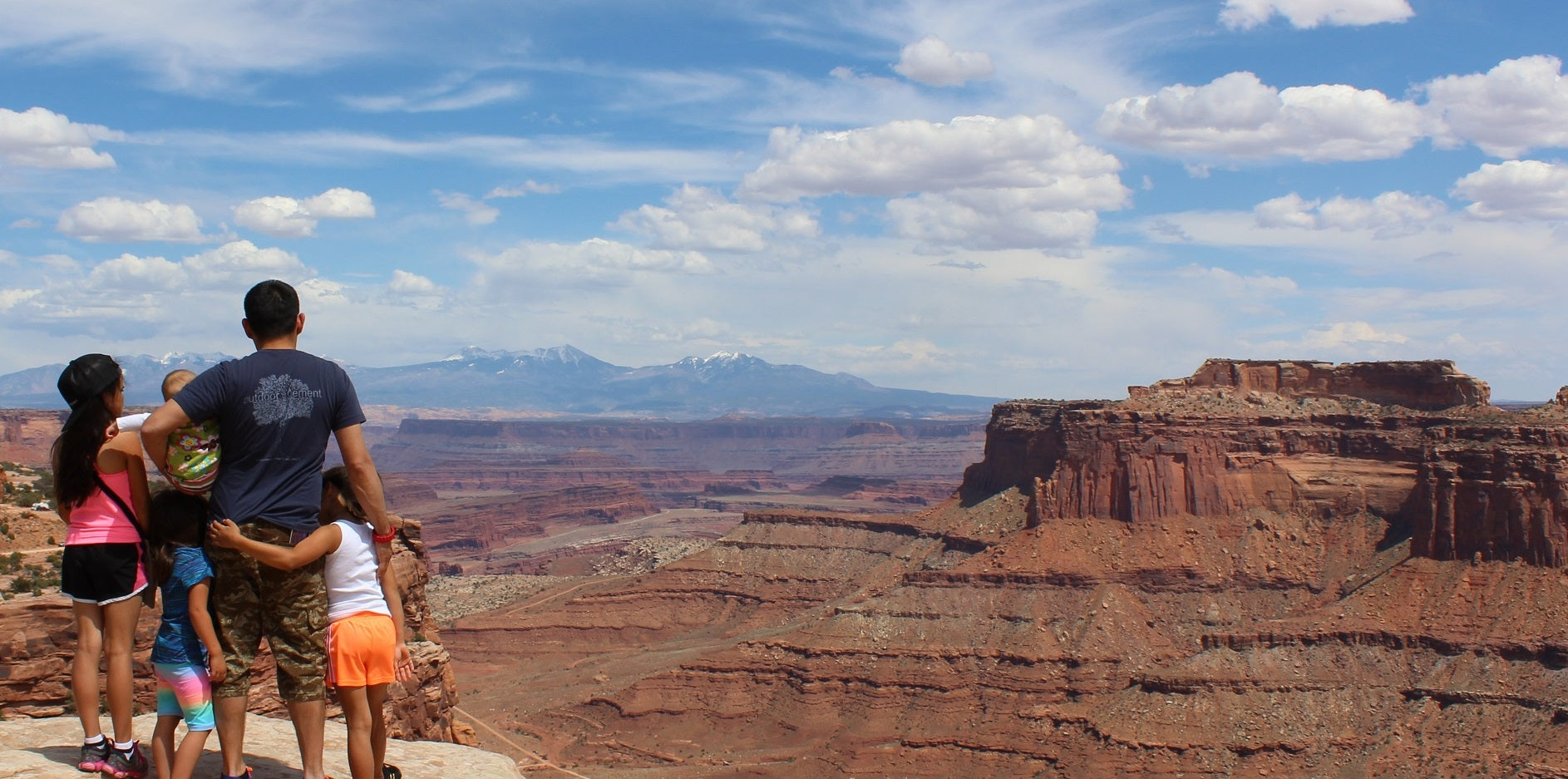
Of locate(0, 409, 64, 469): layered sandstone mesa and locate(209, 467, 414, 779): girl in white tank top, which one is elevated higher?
locate(209, 467, 414, 779): girl in white tank top

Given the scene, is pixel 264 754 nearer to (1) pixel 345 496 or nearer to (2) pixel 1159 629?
(1) pixel 345 496

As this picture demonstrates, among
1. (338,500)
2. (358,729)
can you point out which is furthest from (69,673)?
(338,500)

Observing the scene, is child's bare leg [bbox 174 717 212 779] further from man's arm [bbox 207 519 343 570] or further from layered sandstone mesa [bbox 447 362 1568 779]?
layered sandstone mesa [bbox 447 362 1568 779]

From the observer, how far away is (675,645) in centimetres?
8925

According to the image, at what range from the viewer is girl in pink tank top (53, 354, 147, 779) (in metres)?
12.1

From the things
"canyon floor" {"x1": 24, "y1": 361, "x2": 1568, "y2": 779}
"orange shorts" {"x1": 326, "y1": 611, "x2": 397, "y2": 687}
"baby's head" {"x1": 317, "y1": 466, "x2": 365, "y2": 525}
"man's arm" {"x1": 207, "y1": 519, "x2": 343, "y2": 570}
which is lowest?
"canyon floor" {"x1": 24, "y1": 361, "x2": 1568, "y2": 779}

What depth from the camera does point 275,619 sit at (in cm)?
1189

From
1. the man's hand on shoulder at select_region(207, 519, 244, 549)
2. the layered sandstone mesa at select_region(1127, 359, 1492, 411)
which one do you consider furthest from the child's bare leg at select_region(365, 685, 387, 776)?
the layered sandstone mesa at select_region(1127, 359, 1492, 411)

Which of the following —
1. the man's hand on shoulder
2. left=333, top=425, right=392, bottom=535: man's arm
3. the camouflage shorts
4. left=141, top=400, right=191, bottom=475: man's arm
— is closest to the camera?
left=141, top=400, right=191, bottom=475: man's arm

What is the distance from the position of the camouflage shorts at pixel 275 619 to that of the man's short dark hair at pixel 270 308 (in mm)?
1878

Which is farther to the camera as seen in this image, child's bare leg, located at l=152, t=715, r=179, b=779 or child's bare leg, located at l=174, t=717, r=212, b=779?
child's bare leg, located at l=152, t=715, r=179, b=779

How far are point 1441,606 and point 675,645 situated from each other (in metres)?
44.8

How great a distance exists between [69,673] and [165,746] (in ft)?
17.4

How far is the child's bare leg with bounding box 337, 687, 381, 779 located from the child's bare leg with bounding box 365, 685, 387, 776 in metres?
0.11
